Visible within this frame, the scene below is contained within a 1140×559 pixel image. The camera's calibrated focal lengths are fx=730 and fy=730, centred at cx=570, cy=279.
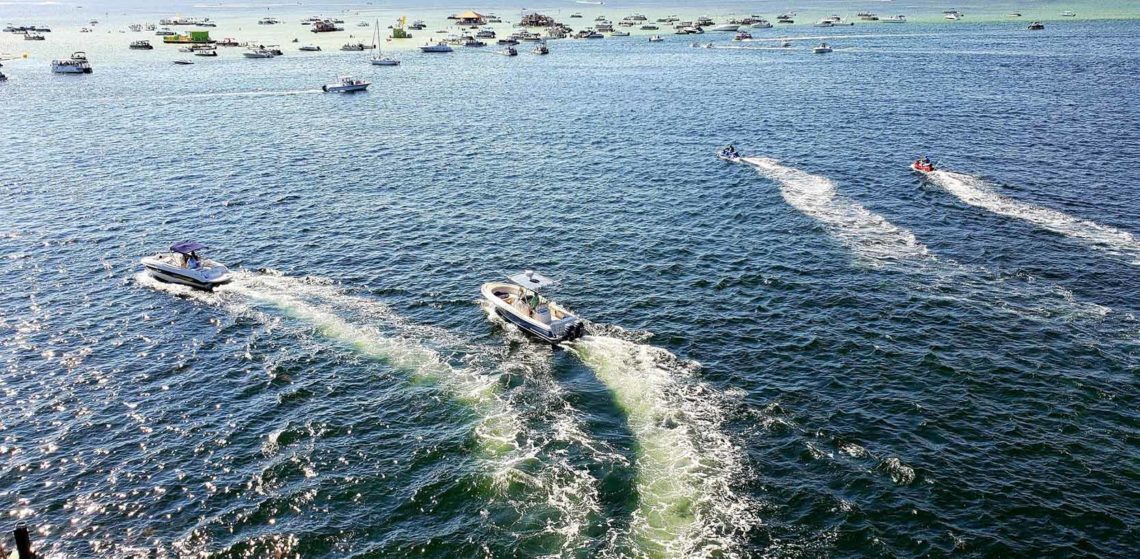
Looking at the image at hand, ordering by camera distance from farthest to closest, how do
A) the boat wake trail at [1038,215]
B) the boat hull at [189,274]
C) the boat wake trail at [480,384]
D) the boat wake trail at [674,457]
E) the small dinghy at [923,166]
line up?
the small dinghy at [923,166] → the boat wake trail at [1038,215] → the boat hull at [189,274] → the boat wake trail at [480,384] → the boat wake trail at [674,457]

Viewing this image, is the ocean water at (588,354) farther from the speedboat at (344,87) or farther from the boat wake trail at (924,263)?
the speedboat at (344,87)

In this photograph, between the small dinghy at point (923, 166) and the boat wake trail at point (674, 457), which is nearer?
the boat wake trail at point (674, 457)

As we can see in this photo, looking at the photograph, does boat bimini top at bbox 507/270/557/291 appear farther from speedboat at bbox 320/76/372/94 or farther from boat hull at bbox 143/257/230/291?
speedboat at bbox 320/76/372/94

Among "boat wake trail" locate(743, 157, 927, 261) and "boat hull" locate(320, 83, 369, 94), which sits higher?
"boat hull" locate(320, 83, 369, 94)

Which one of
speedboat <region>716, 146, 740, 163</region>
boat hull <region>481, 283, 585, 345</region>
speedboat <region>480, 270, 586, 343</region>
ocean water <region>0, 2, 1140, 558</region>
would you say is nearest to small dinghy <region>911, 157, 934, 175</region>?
ocean water <region>0, 2, 1140, 558</region>

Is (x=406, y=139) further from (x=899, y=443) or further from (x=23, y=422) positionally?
(x=899, y=443)

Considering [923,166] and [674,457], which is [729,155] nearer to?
[923,166]

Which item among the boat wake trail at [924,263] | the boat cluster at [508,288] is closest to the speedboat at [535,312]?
the boat cluster at [508,288]
